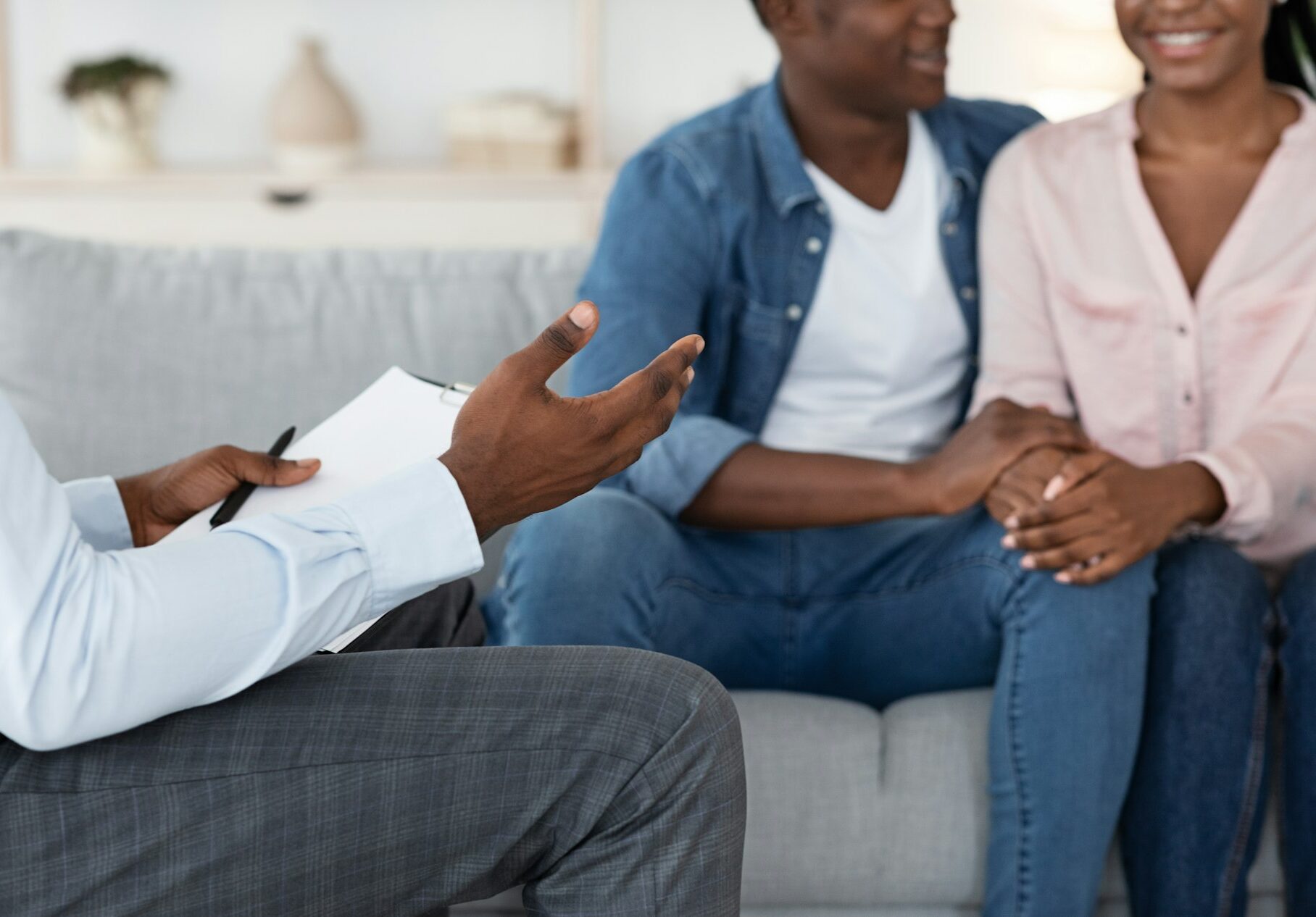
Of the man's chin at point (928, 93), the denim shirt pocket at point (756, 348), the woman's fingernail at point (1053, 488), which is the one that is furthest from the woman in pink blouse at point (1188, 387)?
the denim shirt pocket at point (756, 348)

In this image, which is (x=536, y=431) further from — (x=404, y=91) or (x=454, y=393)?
(x=404, y=91)

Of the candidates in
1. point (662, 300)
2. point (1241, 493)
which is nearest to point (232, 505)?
point (662, 300)

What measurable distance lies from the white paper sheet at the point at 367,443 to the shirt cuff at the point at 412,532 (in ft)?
0.39

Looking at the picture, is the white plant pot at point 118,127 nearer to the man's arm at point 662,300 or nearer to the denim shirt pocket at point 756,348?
the man's arm at point 662,300

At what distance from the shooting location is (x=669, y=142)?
59.9 inches

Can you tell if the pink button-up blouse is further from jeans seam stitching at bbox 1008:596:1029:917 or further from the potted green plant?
the potted green plant

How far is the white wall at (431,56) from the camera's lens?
3.13m

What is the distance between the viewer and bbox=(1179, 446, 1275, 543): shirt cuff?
4.26 ft

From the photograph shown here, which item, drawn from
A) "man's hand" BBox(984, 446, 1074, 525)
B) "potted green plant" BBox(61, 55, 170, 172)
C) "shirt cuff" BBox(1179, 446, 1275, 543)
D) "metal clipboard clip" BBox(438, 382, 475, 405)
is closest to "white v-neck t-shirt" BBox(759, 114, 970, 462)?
"man's hand" BBox(984, 446, 1074, 525)

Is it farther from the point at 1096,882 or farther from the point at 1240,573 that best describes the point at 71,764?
the point at 1240,573

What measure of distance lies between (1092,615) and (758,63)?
2.27 m

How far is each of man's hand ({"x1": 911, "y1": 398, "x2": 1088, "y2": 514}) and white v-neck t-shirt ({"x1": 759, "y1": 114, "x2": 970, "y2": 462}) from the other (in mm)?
171

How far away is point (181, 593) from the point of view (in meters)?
0.72

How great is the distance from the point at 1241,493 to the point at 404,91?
238 cm
